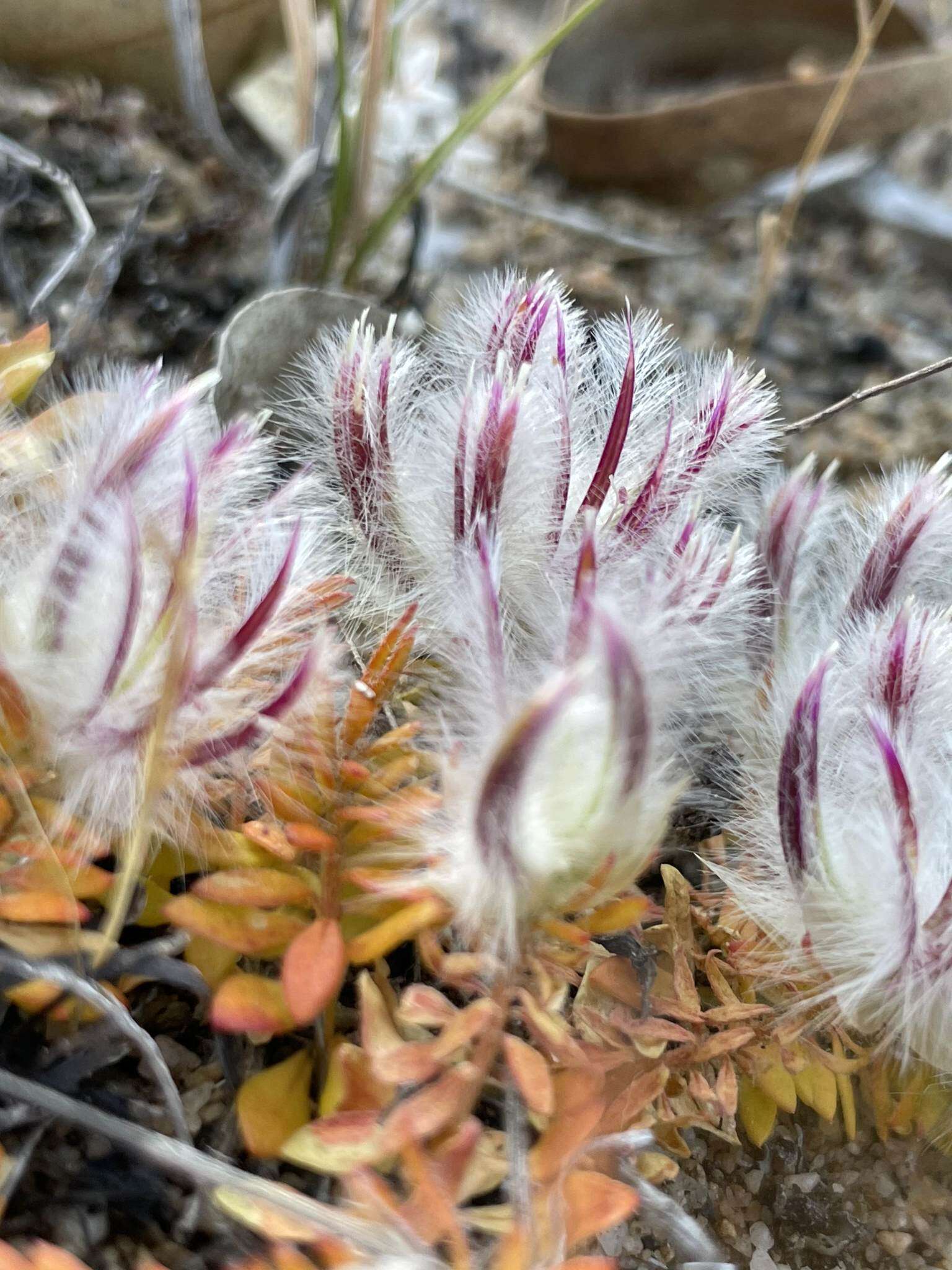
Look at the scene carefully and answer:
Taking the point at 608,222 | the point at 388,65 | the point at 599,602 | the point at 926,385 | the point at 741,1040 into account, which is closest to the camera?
the point at 599,602

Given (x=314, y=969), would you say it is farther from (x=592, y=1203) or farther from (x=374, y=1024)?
(x=592, y=1203)

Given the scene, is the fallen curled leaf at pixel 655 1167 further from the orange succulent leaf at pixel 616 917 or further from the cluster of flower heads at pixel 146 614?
the cluster of flower heads at pixel 146 614

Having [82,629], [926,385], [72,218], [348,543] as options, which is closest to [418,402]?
[348,543]

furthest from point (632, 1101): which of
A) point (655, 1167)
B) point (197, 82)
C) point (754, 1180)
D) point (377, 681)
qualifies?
point (197, 82)

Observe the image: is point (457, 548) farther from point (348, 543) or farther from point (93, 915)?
point (93, 915)

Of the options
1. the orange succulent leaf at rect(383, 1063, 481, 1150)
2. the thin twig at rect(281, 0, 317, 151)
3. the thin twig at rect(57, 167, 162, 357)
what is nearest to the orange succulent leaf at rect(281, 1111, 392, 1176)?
the orange succulent leaf at rect(383, 1063, 481, 1150)

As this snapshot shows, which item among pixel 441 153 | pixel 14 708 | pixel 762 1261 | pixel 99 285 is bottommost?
pixel 762 1261

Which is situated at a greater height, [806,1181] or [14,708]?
[14,708]

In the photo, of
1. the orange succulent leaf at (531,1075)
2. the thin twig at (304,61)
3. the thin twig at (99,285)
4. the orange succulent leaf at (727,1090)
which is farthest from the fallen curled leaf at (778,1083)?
the thin twig at (304,61)
